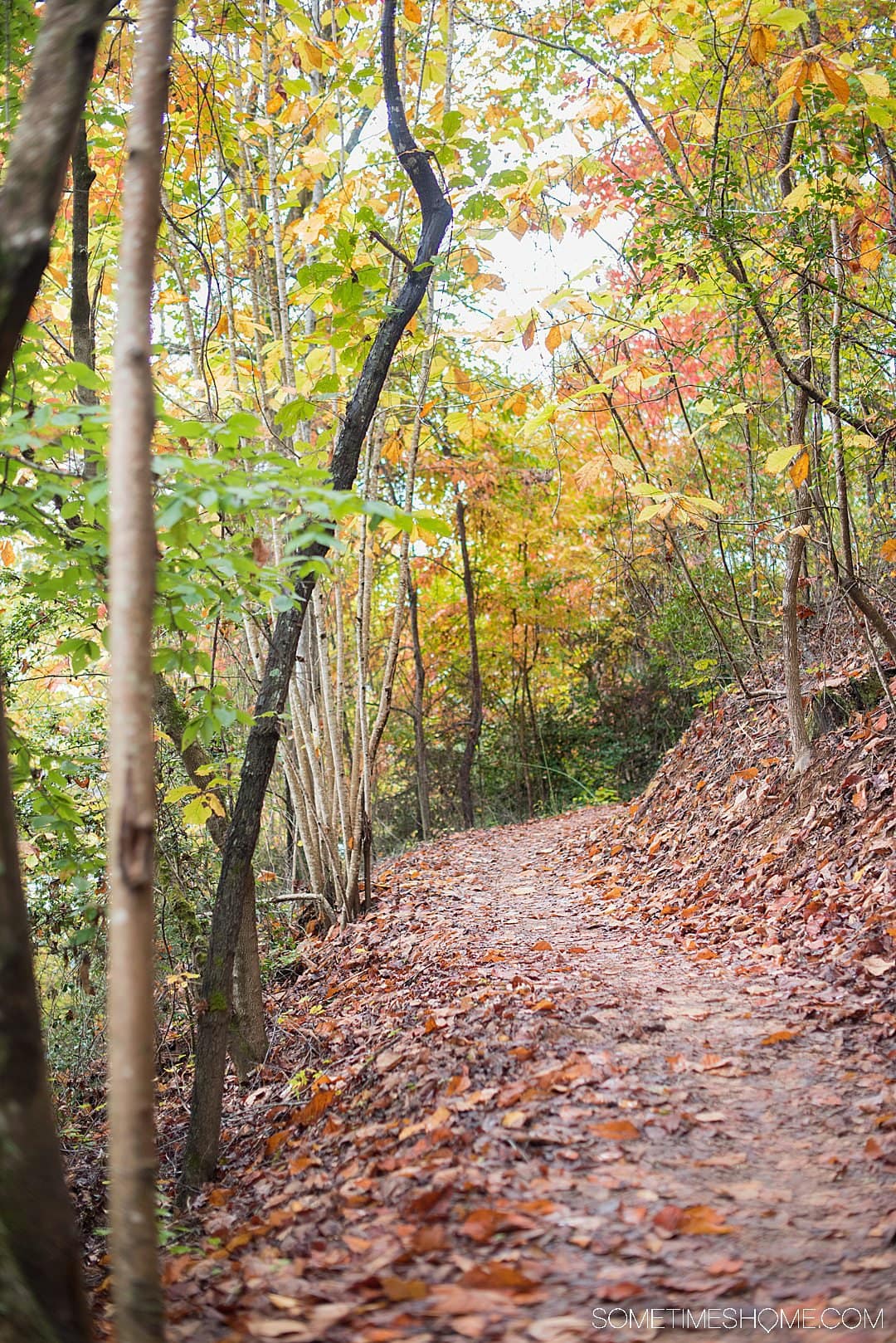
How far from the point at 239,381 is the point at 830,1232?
18.2ft

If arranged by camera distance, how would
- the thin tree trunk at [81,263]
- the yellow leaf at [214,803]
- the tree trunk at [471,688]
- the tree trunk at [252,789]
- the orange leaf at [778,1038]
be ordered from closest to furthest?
the orange leaf at [778,1038] < the tree trunk at [252,789] < the yellow leaf at [214,803] < the thin tree trunk at [81,263] < the tree trunk at [471,688]

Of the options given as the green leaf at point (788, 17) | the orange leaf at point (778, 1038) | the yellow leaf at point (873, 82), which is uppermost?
the green leaf at point (788, 17)

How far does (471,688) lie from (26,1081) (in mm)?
9818

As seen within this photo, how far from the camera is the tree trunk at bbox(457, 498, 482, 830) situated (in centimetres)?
1077

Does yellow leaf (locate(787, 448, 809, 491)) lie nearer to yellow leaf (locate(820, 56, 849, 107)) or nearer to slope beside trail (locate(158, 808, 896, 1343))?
yellow leaf (locate(820, 56, 849, 107))

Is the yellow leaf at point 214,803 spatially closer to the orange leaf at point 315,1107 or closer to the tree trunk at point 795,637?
the orange leaf at point 315,1107

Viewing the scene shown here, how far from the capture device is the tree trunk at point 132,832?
1.56m

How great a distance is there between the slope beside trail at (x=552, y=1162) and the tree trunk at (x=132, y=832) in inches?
17.8

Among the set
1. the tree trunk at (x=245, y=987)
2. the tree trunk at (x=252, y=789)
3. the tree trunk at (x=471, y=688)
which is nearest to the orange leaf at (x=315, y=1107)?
the tree trunk at (x=252, y=789)

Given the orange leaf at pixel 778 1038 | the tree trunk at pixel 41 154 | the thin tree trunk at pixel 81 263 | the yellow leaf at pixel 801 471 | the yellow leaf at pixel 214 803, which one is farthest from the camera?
the yellow leaf at pixel 801 471

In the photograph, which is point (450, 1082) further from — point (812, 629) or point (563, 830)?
point (563, 830)

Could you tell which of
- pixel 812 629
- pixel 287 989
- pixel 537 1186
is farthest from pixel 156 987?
pixel 812 629

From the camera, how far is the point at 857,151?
12.9 feet

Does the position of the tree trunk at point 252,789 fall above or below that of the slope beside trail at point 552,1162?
above
